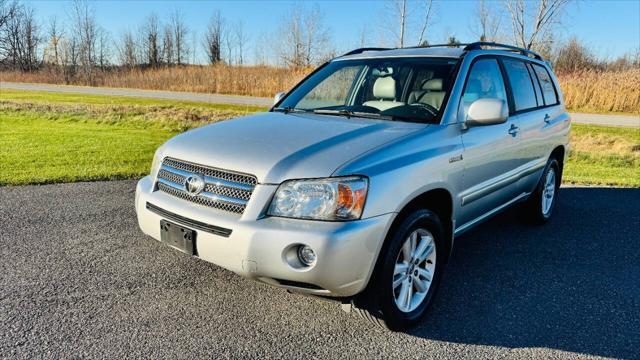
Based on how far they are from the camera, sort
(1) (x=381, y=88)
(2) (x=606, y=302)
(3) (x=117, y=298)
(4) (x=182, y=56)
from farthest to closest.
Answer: (4) (x=182, y=56) < (1) (x=381, y=88) < (2) (x=606, y=302) < (3) (x=117, y=298)

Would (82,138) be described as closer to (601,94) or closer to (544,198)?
(544,198)

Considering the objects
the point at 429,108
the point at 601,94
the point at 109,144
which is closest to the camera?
the point at 429,108

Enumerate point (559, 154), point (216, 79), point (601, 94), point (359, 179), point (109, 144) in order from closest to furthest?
point (359, 179), point (559, 154), point (109, 144), point (601, 94), point (216, 79)

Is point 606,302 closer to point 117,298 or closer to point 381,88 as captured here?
point 381,88

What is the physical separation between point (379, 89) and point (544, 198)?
267 cm

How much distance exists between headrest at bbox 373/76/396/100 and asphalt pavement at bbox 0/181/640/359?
1.60 m

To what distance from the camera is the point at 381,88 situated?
13.5ft

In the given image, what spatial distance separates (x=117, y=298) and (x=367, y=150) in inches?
80.3

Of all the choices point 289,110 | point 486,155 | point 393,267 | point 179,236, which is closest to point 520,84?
point 486,155

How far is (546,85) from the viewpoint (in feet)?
17.5

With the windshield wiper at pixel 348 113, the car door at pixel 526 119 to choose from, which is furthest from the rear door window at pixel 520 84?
the windshield wiper at pixel 348 113

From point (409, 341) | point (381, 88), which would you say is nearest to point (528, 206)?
point (381, 88)

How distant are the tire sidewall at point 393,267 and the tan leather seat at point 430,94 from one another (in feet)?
3.11

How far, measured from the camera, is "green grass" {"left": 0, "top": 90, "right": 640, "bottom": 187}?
24.2 ft
